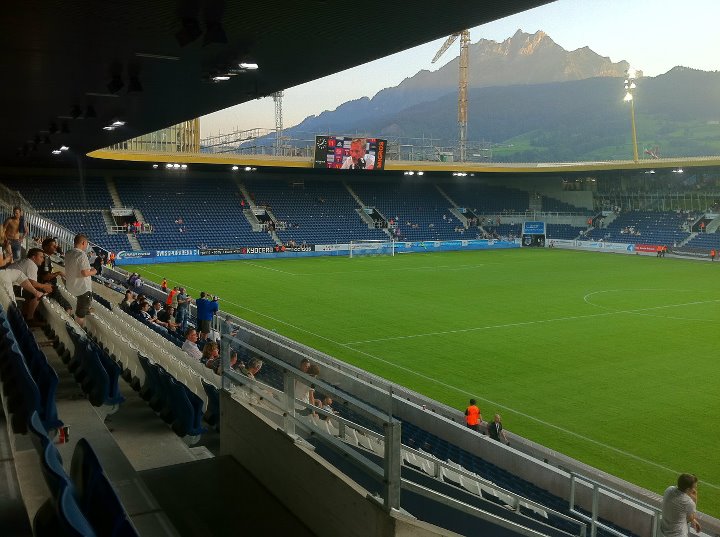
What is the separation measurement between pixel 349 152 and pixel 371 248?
657cm

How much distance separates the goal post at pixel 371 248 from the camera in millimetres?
45438

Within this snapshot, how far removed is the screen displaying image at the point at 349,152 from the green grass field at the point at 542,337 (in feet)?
31.9

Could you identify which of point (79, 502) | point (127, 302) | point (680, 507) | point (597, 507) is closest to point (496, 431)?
point (597, 507)

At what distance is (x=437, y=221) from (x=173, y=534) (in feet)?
166

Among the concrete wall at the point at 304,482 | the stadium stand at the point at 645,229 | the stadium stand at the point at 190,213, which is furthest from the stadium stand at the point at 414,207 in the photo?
the concrete wall at the point at 304,482

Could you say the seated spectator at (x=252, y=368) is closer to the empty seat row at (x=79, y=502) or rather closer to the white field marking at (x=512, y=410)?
the empty seat row at (x=79, y=502)

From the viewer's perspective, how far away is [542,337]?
20.1 m

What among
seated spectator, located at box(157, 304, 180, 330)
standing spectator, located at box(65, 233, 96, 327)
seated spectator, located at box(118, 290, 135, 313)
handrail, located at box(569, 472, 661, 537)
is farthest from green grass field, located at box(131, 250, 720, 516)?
standing spectator, located at box(65, 233, 96, 327)

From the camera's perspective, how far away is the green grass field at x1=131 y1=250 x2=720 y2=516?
12203 mm

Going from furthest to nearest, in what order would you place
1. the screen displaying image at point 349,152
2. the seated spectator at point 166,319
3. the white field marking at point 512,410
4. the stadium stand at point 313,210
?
the stadium stand at point 313,210
the screen displaying image at point 349,152
the seated spectator at point 166,319
the white field marking at point 512,410

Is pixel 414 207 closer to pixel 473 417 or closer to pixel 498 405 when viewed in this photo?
pixel 498 405

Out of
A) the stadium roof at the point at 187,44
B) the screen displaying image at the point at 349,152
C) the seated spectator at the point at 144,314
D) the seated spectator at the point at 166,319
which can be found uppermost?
the screen displaying image at the point at 349,152

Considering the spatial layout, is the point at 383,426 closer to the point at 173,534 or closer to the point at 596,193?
the point at 173,534

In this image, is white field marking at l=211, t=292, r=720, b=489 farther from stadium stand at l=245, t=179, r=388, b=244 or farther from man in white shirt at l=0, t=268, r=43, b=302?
stadium stand at l=245, t=179, r=388, b=244
